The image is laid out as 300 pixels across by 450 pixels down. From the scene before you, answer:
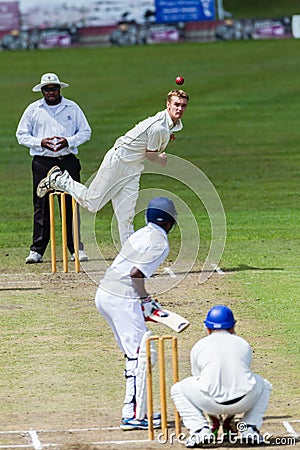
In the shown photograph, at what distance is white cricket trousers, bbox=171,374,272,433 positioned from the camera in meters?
7.94

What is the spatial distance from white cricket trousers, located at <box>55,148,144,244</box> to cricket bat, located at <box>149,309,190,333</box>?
4675 mm

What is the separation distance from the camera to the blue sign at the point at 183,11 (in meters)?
53.8

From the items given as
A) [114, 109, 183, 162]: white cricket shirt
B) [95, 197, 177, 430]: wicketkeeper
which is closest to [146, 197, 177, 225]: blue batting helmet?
[95, 197, 177, 430]: wicketkeeper

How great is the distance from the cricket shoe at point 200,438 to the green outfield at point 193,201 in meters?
0.83

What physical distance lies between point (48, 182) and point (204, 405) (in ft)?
20.0

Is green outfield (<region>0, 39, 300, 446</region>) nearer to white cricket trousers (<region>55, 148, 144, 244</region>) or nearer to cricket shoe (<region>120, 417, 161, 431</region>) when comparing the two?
cricket shoe (<region>120, 417, 161, 431</region>)

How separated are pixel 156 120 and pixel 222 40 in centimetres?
3984

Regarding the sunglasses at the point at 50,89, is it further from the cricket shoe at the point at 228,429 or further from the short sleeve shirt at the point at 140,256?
the cricket shoe at the point at 228,429

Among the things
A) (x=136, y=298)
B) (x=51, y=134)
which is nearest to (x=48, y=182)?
(x=51, y=134)

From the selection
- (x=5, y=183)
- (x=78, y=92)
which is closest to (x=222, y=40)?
(x=78, y=92)

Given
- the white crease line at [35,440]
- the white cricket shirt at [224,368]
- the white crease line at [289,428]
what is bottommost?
the white crease line at [289,428]

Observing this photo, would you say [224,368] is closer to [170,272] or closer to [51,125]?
[170,272]

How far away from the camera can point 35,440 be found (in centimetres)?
829

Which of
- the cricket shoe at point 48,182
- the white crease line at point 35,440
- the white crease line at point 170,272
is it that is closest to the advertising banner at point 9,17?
the cricket shoe at point 48,182
